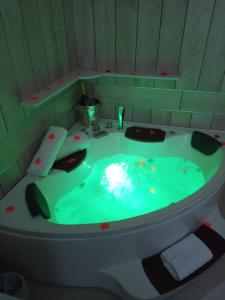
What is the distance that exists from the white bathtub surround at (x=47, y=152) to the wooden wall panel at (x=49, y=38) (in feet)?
1.19

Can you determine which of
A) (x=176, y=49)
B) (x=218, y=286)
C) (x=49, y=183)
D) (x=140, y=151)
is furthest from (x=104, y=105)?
(x=218, y=286)

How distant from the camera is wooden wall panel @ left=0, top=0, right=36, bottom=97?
986 millimetres

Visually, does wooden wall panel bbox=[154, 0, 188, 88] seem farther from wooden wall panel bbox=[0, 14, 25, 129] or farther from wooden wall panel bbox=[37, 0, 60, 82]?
wooden wall panel bbox=[0, 14, 25, 129]

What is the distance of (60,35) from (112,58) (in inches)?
15.8

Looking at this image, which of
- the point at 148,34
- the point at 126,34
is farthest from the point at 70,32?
the point at 148,34

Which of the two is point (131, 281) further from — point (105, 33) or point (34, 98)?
point (105, 33)

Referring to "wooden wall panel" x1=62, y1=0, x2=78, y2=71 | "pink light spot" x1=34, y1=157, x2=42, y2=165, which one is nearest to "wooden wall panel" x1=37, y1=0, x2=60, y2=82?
"wooden wall panel" x1=62, y1=0, x2=78, y2=71

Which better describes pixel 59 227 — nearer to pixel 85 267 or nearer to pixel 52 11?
pixel 85 267

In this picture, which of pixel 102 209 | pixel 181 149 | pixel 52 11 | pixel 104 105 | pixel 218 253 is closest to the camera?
pixel 218 253

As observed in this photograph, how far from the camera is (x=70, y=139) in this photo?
4.82ft

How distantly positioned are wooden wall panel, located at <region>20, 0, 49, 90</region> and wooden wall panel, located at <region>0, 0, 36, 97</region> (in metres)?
0.03

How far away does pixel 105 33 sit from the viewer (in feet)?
4.97

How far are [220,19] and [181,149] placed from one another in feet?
2.90

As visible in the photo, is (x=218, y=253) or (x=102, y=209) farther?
(x=102, y=209)
